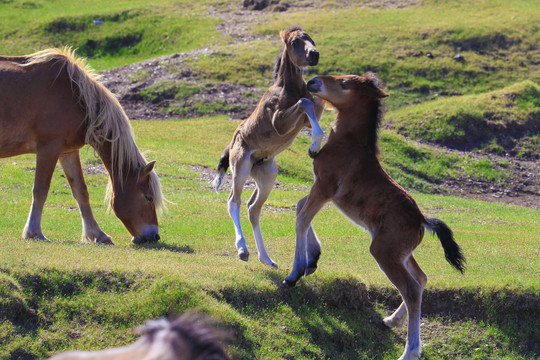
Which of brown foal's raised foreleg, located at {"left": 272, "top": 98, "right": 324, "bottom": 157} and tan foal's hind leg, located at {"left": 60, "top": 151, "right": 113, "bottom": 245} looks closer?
brown foal's raised foreleg, located at {"left": 272, "top": 98, "right": 324, "bottom": 157}

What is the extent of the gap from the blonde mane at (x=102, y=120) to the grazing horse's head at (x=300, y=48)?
3.33 m

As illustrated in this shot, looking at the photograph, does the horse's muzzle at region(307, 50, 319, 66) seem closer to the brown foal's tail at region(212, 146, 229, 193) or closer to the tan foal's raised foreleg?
the tan foal's raised foreleg

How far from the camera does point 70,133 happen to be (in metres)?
11.1

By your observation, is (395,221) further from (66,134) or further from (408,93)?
(408,93)

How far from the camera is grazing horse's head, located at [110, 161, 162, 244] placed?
11.5 metres

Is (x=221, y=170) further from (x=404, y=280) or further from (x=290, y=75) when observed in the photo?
(x=404, y=280)

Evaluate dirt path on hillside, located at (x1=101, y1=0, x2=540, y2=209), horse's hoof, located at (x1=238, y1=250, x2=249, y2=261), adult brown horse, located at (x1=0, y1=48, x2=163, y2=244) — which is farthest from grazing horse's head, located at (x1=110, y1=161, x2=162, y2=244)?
dirt path on hillside, located at (x1=101, y1=0, x2=540, y2=209)

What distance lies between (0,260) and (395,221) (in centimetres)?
538

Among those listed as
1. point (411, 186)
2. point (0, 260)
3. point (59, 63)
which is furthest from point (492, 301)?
point (411, 186)

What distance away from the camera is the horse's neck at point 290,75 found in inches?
419

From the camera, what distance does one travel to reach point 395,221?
27.3 feet

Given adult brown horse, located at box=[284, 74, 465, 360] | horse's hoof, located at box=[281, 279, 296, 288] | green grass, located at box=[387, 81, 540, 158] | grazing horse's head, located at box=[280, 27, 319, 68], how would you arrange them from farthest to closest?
green grass, located at box=[387, 81, 540, 158] < grazing horse's head, located at box=[280, 27, 319, 68] < horse's hoof, located at box=[281, 279, 296, 288] < adult brown horse, located at box=[284, 74, 465, 360]

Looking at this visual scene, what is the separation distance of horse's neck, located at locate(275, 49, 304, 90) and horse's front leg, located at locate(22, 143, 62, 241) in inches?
160

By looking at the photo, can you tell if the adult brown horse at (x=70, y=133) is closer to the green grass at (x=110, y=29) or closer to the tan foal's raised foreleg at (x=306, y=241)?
the tan foal's raised foreleg at (x=306, y=241)
